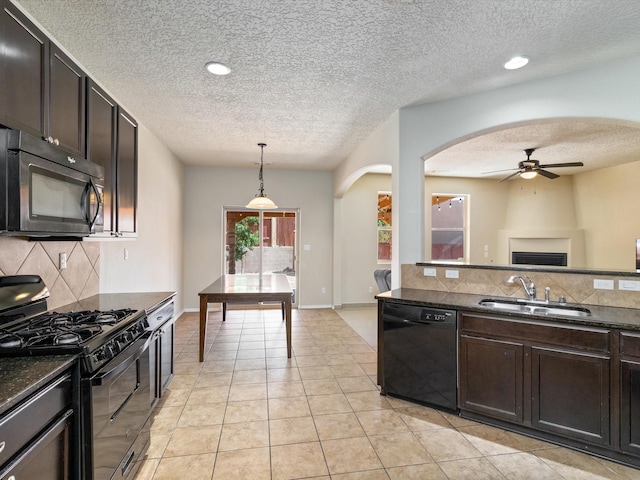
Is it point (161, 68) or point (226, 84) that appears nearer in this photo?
point (161, 68)

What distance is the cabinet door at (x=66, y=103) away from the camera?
1834 millimetres

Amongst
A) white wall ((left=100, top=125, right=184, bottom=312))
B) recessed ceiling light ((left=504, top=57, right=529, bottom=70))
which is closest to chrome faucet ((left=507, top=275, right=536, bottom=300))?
recessed ceiling light ((left=504, top=57, right=529, bottom=70))

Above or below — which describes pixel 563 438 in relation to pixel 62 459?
below

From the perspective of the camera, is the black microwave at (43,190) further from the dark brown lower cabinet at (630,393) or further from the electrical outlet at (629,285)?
the electrical outlet at (629,285)

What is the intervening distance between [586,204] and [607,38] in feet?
17.7

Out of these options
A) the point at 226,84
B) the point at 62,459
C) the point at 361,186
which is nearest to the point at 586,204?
the point at 361,186

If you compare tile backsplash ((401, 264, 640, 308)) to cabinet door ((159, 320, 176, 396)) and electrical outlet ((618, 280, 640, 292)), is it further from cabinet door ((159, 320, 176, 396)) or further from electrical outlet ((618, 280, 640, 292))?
cabinet door ((159, 320, 176, 396))

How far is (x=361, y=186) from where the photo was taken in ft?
→ 21.7

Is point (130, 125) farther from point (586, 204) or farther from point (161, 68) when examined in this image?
point (586, 204)

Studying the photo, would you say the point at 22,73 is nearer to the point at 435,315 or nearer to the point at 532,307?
the point at 435,315

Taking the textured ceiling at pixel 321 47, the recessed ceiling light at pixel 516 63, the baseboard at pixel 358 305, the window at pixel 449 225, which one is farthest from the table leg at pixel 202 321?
the window at pixel 449 225

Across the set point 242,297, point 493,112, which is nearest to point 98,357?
point 242,297

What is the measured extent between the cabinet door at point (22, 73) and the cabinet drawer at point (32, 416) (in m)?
1.18

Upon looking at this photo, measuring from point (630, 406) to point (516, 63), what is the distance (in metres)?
2.39
